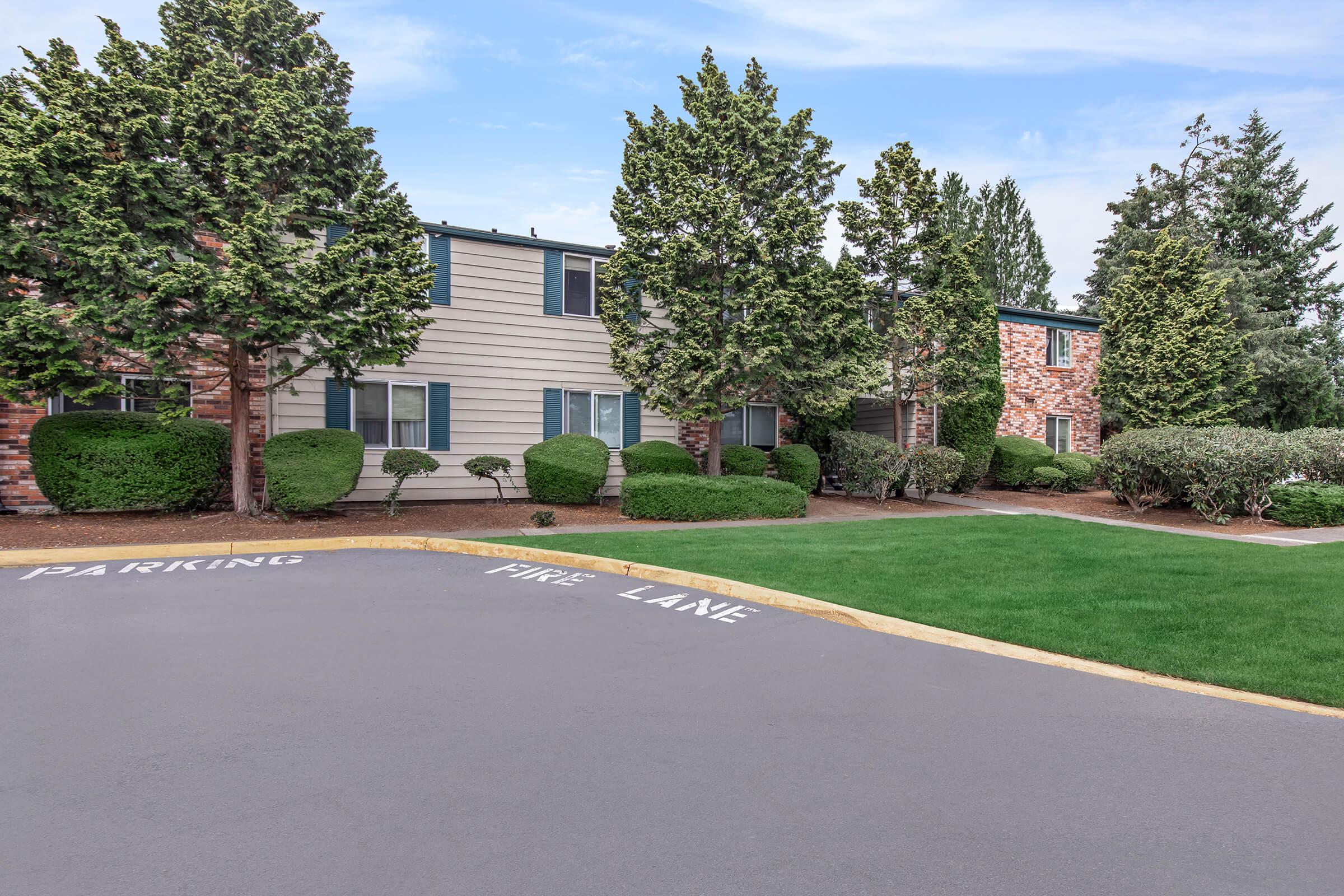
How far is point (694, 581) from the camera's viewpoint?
8.31 meters

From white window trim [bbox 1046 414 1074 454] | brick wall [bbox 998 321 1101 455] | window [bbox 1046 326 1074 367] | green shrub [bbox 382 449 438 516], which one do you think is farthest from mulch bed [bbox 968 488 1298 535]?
green shrub [bbox 382 449 438 516]

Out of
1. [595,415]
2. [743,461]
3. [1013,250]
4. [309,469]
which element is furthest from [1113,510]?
[1013,250]

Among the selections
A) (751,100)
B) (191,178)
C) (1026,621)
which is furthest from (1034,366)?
(191,178)

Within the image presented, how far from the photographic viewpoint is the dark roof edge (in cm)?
1555

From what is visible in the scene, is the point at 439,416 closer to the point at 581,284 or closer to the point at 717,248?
the point at 581,284

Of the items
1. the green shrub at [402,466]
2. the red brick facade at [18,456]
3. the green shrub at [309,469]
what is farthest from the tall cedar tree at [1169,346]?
the red brick facade at [18,456]

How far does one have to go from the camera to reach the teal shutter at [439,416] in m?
15.6

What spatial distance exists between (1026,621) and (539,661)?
4137 millimetres

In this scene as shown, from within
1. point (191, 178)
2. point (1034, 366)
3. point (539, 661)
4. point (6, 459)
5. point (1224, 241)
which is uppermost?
point (1224, 241)

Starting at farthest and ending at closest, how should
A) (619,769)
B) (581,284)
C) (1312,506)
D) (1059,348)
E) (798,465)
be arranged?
(1059,348) < (798,465) < (581,284) < (1312,506) < (619,769)

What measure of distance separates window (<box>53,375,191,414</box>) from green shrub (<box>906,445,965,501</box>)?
14817mm

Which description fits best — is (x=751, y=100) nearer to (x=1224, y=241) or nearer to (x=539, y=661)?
(x=539, y=661)

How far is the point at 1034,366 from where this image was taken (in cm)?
2381

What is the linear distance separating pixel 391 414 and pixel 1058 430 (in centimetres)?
2006
